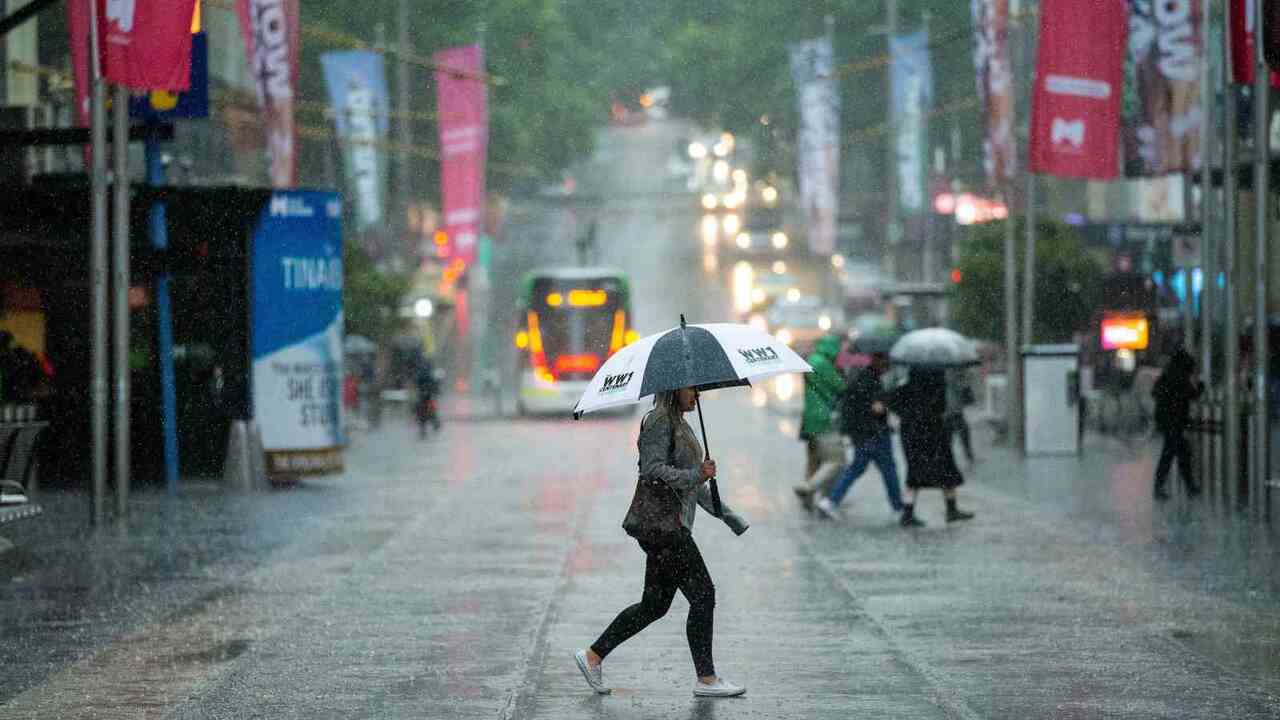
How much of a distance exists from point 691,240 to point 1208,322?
11039cm

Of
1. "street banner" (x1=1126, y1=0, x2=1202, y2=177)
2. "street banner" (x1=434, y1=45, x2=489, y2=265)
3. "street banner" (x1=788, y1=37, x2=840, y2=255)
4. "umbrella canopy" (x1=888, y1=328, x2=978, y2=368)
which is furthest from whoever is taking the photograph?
"street banner" (x1=788, y1=37, x2=840, y2=255)

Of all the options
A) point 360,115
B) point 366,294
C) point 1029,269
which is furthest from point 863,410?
point 366,294

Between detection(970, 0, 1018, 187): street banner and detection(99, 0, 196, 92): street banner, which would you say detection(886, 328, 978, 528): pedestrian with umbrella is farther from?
detection(970, 0, 1018, 187): street banner

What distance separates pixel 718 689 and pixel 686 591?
0.47 meters

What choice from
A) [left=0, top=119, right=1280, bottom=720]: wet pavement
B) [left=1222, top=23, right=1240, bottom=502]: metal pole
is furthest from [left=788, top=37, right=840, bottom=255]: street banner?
[left=1222, top=23, right=1240, bottom=502]: metal pole

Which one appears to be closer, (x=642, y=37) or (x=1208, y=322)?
(x=1208, y=322)

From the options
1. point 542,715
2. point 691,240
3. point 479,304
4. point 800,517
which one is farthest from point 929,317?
point 691,240

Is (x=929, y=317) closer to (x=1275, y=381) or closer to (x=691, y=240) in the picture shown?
(x=1275, y=381)

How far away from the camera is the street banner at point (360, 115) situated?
3906cm

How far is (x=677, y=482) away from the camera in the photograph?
360 inches

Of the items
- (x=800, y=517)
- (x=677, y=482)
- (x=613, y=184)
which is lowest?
(x=800, y=517)

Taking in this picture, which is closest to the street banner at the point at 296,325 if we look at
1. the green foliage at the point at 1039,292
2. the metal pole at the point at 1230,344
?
the metal pole at the point at 1230,344

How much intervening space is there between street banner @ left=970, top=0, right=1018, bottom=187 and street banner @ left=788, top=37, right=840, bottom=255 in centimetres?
1704

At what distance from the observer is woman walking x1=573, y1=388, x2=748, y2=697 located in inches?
362
